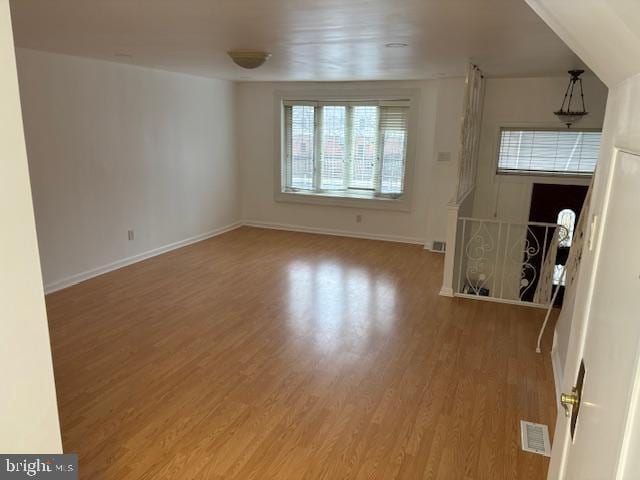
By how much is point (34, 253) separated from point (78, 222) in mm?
4259

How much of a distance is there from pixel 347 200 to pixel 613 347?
6.26 meters

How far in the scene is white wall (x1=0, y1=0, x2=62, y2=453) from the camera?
98 cm

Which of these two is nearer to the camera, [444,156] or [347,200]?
[444,156]

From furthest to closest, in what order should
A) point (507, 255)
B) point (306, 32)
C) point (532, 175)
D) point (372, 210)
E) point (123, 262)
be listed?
point (372, 210)
point (507, 255)
point (532, 175)
point (123, 262)
point (306, 32)

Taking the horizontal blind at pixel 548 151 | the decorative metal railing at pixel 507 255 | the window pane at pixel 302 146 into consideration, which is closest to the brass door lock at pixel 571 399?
the decorative metal railing at pixel 507 255

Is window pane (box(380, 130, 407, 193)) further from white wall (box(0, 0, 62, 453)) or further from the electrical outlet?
white wall (box(0, 0, 62, 453))

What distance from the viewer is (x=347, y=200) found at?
716 cm

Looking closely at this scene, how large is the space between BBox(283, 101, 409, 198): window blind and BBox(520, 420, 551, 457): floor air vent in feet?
14.9

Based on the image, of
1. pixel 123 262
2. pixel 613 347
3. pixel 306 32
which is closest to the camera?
pixel 613 347

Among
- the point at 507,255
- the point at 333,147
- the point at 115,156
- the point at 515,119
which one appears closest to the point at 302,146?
the point at 333,147

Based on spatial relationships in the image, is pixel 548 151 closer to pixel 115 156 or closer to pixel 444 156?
pixel 444 156

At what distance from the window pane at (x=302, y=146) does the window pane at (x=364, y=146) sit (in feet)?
2.29

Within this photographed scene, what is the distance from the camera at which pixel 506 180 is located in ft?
20.5

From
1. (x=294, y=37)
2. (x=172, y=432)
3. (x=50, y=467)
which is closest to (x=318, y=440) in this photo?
(x=172, y=432)
